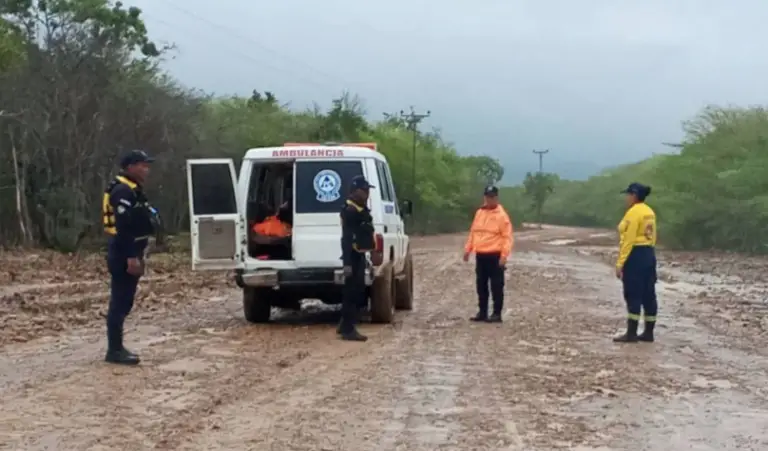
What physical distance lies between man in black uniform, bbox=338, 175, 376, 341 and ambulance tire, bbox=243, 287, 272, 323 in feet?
6.80

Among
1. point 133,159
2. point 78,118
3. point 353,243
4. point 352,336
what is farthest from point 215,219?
point 78,118

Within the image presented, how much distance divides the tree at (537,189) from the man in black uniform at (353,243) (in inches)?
4386

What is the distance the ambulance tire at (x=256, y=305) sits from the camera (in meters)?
14.7

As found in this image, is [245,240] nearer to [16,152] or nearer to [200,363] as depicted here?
[200,363]

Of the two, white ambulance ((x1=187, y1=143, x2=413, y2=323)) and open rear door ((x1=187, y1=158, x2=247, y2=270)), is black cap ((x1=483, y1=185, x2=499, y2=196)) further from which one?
open rear door ((x1=187, y1=158, x2=247, y2=270))

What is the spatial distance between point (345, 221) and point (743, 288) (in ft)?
48.3

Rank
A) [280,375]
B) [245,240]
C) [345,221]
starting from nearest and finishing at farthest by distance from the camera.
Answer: [280,375] < [345,221] < [245,240]

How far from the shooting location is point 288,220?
1472 centimetres

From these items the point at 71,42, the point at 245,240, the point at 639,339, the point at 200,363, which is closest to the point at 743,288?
the point at 639,339

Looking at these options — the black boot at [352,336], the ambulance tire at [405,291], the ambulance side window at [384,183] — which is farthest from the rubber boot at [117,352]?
the ambulance tire at [405,291]

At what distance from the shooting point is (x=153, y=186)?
42812 mm

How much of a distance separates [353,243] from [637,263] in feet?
10.8

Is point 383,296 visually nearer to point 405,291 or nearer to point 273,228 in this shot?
point 273,228

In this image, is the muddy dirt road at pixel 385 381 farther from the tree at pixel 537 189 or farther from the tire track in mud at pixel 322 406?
the tree at pixel 537 189
